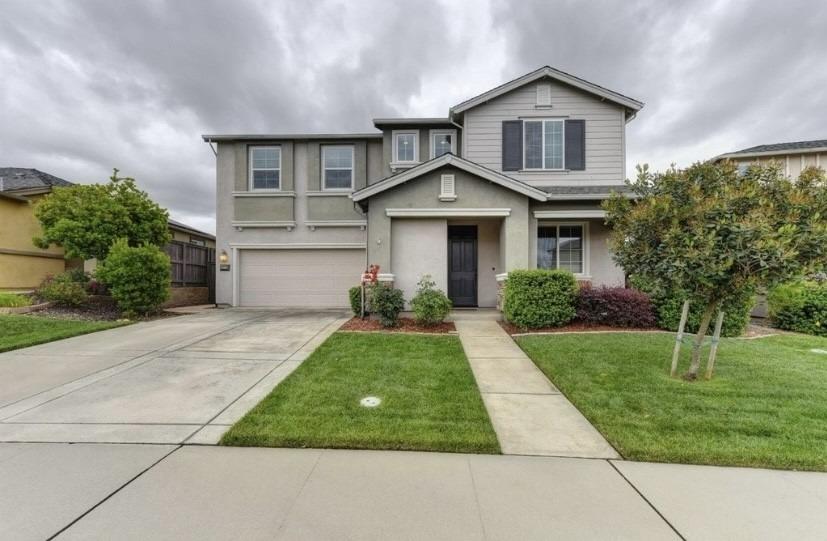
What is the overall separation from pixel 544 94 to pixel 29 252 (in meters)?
17.3

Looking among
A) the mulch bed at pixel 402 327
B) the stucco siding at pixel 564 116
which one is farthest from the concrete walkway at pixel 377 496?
the stucco siding at pixel 564 116

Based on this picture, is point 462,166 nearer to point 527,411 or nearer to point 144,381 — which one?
point 527,411

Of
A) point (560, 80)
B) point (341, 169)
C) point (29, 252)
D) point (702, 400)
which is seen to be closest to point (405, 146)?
point (341, 169)

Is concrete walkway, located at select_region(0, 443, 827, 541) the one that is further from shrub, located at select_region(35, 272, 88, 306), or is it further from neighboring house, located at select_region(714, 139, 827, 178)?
neighboring house, located at select_region(714, 139, 827, 178)

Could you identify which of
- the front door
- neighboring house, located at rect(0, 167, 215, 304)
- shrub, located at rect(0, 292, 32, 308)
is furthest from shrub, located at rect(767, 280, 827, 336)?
shrub, located at rect(0, 292, 32, 308)

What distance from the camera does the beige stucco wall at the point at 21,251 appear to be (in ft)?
36.5

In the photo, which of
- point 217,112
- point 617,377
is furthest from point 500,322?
point 217,112

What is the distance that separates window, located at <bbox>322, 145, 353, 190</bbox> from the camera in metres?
13.0

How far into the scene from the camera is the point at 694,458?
9.52ft

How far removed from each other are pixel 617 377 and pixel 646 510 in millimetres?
2846

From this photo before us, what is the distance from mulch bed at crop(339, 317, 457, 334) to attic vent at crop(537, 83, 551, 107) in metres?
7.68

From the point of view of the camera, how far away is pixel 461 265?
37.4 ft

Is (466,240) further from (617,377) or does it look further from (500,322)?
(617,377)

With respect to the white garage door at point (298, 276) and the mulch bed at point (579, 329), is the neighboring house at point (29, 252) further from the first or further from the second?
the mulch bed at point (579, 329)
